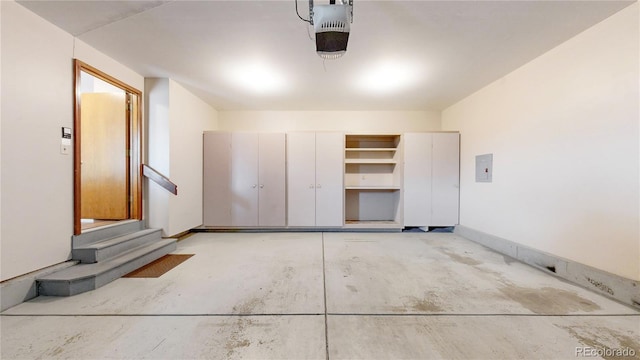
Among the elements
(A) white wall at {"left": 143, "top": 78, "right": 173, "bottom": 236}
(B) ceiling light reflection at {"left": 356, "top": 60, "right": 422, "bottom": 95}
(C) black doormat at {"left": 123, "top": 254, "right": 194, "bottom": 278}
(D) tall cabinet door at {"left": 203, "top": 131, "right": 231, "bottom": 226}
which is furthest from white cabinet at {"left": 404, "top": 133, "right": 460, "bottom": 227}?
(A) white wall at {"left": 143, "top": 78, "right": 173, "bottom": 236}

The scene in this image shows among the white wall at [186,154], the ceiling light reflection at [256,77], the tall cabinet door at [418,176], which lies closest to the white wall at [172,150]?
the white wall at [186,154]

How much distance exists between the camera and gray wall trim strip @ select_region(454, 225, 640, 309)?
2.05 meters

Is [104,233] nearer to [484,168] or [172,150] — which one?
[172,150]

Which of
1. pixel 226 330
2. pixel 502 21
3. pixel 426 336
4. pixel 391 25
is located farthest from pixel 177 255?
pixel 502 21

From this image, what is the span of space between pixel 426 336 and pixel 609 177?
240cm

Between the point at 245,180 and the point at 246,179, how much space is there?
0.03 meters

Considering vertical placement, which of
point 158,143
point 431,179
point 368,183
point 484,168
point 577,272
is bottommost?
point 577,272

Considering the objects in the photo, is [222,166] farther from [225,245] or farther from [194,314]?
[194,314]

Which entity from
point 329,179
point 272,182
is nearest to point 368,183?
point 329,179

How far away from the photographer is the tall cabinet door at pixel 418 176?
479cm

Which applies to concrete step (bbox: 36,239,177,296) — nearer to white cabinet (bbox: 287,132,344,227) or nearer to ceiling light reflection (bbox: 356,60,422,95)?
white cabinet (bbox: 287,132,344,227)

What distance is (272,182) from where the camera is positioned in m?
4.84

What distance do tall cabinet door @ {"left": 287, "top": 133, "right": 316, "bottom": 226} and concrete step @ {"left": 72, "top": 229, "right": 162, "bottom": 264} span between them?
7.86 ft

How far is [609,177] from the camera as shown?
2.23 meters
